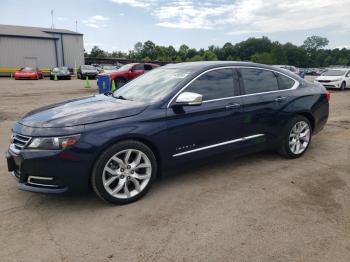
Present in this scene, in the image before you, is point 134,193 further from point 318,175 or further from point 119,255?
point 318,175

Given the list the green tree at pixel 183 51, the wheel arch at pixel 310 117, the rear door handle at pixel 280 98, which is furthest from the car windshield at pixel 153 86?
the green tree at pixel 183 51

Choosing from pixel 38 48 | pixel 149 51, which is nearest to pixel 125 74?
pixel 38 48

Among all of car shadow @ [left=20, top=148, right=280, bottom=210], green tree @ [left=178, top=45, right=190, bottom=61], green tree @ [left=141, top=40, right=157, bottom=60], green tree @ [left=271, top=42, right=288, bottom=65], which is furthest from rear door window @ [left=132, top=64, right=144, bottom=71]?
green tree @ [left=271, top=42, right=288, bottom=65]

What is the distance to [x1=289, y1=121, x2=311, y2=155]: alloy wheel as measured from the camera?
5.28 m

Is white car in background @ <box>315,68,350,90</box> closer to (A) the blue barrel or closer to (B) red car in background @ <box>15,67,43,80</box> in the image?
(A) the blue barrel

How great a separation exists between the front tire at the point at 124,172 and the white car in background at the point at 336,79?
18.1m

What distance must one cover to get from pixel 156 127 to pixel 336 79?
18.1m

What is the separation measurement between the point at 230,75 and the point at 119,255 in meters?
2.89

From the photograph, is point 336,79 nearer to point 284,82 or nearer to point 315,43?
point 284,82

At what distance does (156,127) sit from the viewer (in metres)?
3.82

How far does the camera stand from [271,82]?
16.7 ft

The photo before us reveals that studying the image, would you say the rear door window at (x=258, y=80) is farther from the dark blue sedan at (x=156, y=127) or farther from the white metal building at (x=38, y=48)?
the white metal building at (x=38, y=48)

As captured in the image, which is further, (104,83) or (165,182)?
(104,83)

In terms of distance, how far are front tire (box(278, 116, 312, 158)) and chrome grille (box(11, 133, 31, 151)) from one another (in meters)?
3.67
